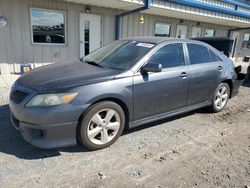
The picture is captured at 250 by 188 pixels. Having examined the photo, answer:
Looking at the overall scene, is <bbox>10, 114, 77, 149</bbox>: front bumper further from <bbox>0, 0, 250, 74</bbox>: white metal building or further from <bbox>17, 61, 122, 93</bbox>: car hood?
<bbox>0, 0, 250, 74</bbox>: white metal building

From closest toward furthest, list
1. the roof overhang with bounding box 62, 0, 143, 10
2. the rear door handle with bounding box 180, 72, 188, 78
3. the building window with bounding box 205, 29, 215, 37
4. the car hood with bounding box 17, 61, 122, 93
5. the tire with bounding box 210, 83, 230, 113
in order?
the car hood with bounding box 17, 61, 122, 93 → the rear door handle with bounding box 180, 72, 188, 78 → the tire with bounding box 210, 83, 230, 113 → the roof overhang with bounding box 62, 0, 143, 10 → the building window with bounding box 205, 29, 215, 37

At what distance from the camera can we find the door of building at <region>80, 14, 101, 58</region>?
8.54m

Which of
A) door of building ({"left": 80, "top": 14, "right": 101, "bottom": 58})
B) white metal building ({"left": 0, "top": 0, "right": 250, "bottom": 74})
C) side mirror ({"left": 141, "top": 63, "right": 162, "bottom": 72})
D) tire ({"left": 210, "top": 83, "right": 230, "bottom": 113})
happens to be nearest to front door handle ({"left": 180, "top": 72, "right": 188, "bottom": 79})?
side mirror ({"left": 141, "top": 63, "right": 162, "bottom": 72})

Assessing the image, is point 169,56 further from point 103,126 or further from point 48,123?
point 48,123

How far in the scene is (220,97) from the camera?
4.82 m

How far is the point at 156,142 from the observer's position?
3.41 metres

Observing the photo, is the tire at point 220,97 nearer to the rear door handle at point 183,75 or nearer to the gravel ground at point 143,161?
the gravel ground at point 143,161

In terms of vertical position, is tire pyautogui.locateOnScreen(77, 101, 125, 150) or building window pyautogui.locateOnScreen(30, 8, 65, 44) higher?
building window pyautogui.locateOnScreen(30, 8, 65, 44)

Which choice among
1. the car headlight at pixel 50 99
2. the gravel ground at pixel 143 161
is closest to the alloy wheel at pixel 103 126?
the gravel ground at pixel 143 161

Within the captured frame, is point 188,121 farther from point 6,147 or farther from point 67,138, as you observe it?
point 6,147

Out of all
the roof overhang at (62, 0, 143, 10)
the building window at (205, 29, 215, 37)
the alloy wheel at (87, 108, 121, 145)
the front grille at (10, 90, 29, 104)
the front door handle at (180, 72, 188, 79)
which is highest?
the roof overhang at (62, 0, 143, 10)

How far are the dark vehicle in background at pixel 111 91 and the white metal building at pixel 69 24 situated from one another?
9.75ft

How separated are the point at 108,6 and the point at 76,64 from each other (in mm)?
5796

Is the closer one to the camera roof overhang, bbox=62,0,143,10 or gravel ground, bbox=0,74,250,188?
gravel ground, bbox=0,74,250,188
